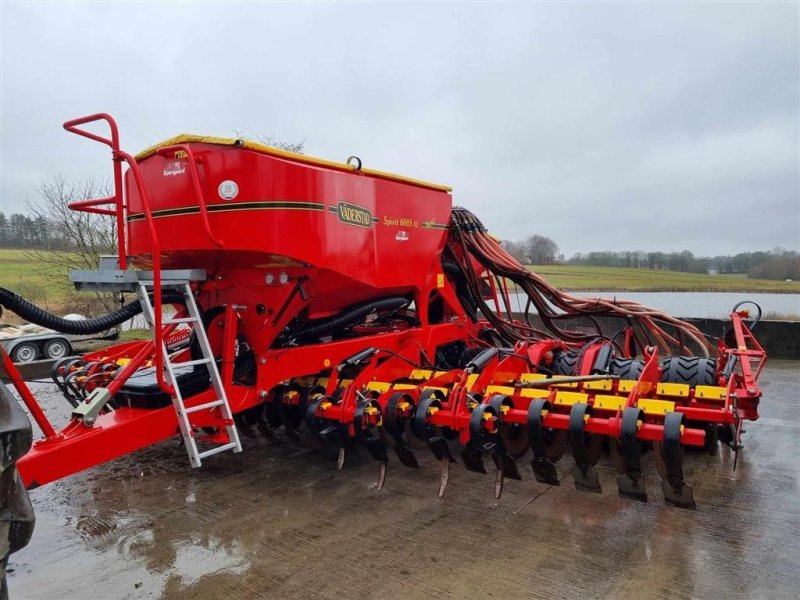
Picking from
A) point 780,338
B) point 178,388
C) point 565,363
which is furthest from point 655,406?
point 780,338

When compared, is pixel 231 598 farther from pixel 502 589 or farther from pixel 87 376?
pixel 87 376

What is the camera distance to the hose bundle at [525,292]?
601 cm

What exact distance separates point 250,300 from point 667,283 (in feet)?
44.3

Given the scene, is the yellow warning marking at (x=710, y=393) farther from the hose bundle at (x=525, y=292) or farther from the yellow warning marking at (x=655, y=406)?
the hose bundle at (x=525, y=292)

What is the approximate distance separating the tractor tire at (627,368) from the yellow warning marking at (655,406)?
1349 mm

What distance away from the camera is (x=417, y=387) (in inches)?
166

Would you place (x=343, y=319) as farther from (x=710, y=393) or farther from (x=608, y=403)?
(x=710, y=393)

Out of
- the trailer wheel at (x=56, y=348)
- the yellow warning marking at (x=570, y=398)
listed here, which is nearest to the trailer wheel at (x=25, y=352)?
the trailer wheel at (x=56, y=348)

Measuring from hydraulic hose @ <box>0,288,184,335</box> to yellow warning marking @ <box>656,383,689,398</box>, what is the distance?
3473 millimetres

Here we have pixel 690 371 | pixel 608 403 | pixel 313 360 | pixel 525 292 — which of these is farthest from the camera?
pixel 525 292

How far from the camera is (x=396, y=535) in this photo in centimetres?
345

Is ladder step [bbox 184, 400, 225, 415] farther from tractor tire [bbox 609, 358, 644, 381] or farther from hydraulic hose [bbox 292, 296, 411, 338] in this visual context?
tractor tire [bbox 609, 358, 644, 381]

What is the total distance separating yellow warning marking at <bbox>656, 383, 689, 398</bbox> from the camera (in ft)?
13.3

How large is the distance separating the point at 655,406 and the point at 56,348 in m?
10.1
